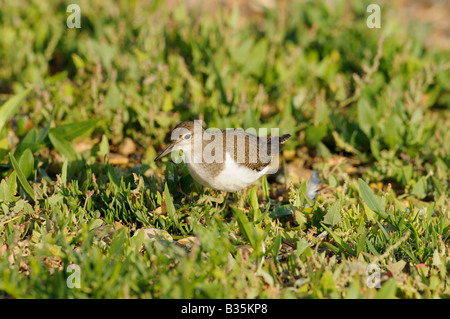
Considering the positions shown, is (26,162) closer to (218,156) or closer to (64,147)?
(64,147)

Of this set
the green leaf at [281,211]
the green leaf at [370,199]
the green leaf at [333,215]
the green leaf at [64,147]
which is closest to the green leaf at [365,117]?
the green leaf at [370,199]

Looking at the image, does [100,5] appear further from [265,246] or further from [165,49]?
[265,246]

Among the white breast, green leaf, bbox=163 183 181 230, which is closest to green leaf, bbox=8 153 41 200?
green leaf, bbox=163 183 181 230

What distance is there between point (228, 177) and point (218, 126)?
1.38 meters

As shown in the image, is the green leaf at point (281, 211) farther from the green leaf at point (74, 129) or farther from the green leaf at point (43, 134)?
the green leaf at point (43, 134)

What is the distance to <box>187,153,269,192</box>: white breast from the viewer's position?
12.2ft

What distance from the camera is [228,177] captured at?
3.75 metres

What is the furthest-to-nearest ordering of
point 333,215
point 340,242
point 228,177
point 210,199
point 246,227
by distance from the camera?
point 210,199
point 228,177
point 333,215
point 340,242
point 246,227

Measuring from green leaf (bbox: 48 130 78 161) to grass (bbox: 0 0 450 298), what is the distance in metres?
0.01

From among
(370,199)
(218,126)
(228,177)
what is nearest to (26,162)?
(228,177)

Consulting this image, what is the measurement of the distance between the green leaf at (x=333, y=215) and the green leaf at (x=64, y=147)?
7.32 feet

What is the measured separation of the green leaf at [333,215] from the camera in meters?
3.61

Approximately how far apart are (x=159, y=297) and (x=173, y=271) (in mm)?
210
